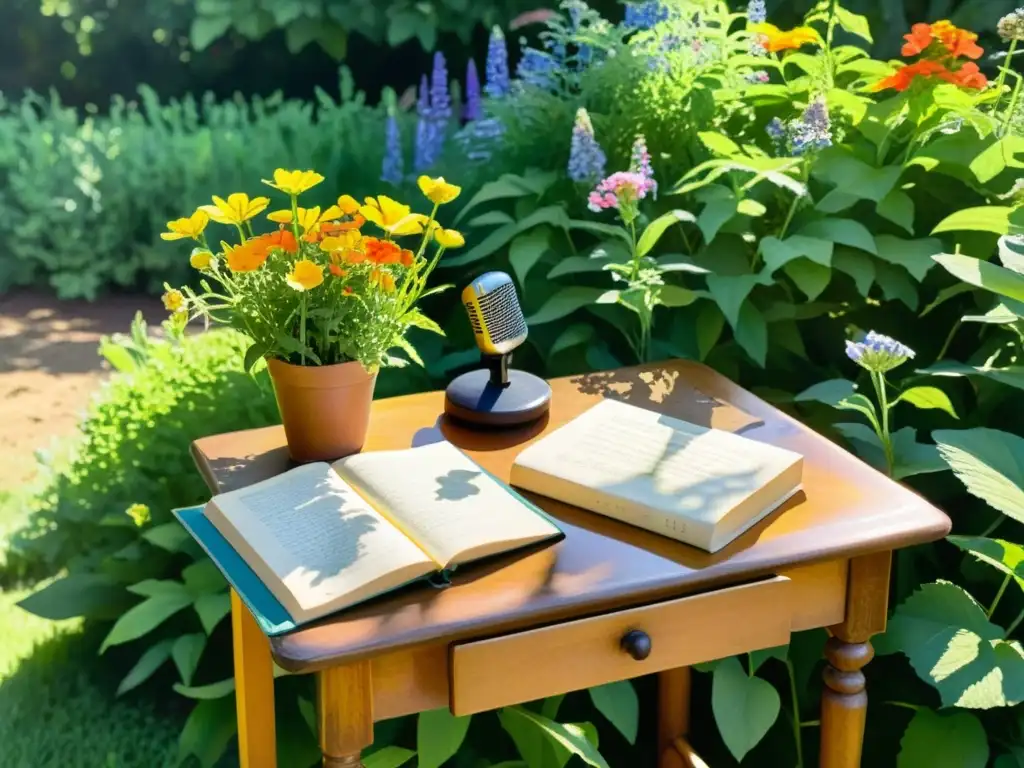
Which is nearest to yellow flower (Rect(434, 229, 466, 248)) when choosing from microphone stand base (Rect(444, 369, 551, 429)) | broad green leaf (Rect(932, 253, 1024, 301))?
microphone stand base (Rect(444, 369, 551, 429))

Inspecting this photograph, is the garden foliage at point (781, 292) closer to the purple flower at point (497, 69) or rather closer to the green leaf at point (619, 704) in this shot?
the green leaf at point (619, 704)

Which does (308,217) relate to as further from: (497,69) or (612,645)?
(497,69)

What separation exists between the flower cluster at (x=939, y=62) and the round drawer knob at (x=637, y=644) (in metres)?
1.15

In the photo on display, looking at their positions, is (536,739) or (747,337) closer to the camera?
(536,739)

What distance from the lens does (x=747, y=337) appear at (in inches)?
76.6

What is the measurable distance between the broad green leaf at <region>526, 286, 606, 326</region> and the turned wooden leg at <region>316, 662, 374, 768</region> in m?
0.97

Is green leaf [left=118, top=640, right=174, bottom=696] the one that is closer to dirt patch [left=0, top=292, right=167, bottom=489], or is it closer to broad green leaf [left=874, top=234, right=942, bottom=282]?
dirt patch [left=0, top=292, right=167, bottom=489]

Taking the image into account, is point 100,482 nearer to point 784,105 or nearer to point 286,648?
point 286,648

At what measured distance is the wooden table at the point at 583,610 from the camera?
1.15 meters

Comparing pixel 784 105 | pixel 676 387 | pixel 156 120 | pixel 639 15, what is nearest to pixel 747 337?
pixel 676 387

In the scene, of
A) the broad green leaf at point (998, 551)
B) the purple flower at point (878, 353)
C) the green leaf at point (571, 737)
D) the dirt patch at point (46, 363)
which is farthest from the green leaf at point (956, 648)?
the dirt patch at point (46, 363)

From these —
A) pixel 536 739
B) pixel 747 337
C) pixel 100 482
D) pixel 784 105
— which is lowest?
pixel 536 739

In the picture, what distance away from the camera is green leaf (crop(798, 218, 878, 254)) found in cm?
189

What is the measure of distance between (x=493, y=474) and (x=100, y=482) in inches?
47.7
